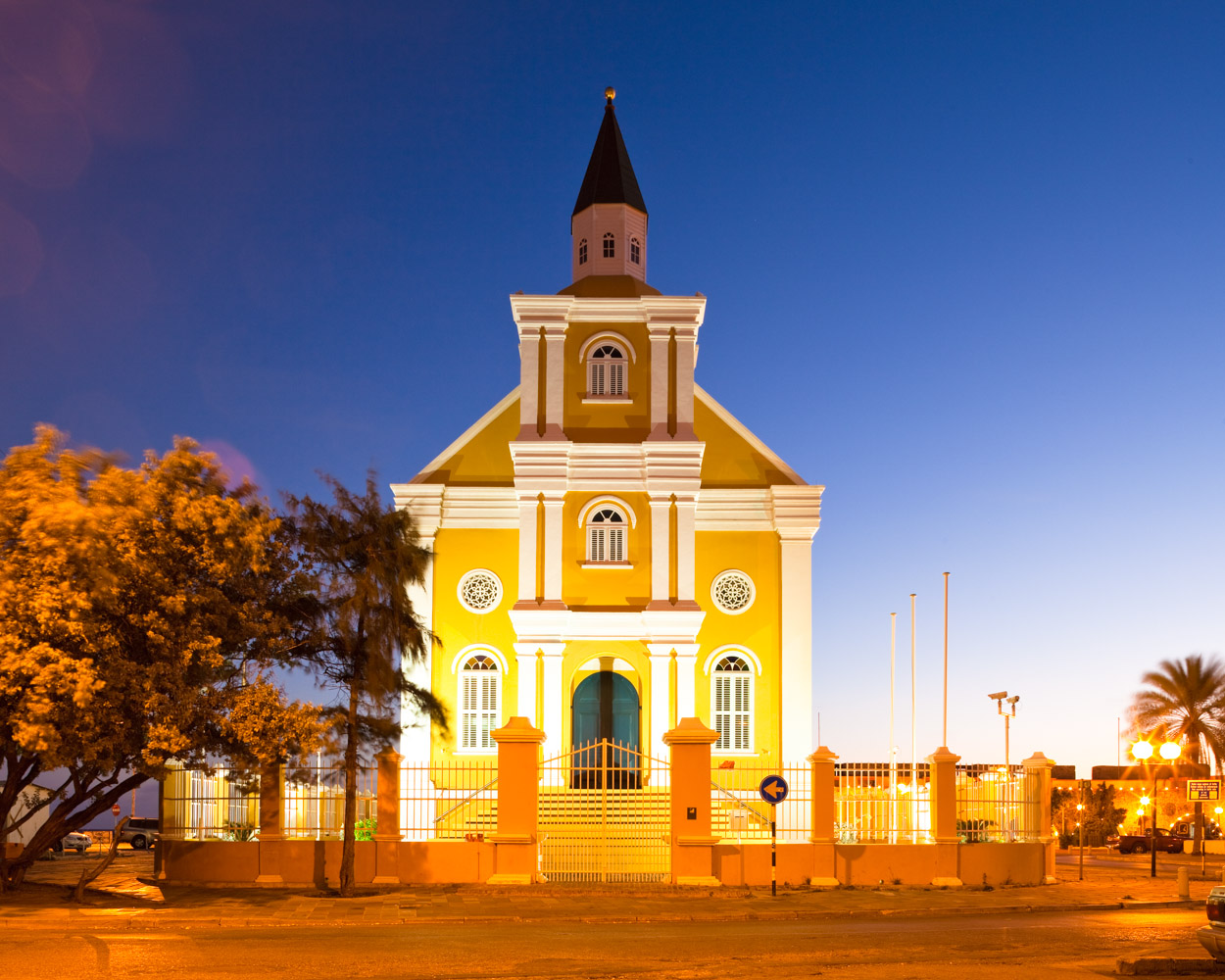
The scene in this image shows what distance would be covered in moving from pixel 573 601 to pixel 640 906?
14.9 m

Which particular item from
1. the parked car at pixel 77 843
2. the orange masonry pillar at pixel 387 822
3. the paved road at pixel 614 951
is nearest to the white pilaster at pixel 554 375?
the orange masonry pillar at pixel 387 822

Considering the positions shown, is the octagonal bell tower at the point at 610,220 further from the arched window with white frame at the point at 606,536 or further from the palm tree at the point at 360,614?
the palm tree at the point at 360,614

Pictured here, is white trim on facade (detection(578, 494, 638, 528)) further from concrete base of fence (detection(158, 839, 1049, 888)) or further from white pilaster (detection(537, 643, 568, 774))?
concrete base of fence (detection(158, 839, 1049, 888))

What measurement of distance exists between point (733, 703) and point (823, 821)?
11.2m

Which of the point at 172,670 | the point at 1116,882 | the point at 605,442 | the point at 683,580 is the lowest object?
the point at 1116,882

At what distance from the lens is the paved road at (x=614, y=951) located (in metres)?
13.1

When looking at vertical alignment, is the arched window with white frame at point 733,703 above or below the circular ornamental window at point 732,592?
below

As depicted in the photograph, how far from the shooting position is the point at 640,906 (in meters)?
19.4

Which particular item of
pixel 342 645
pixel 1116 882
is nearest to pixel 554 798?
pixel 342 645

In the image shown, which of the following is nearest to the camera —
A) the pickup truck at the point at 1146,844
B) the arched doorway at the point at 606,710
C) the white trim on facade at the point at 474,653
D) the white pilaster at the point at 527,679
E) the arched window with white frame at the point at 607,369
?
the white pilaster at the point at 527,679

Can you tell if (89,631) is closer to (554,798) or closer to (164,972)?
(164,972)

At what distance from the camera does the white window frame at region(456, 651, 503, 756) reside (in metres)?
→ 33.5

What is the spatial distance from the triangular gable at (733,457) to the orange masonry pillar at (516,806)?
1480cm

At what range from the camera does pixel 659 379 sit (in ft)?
115
